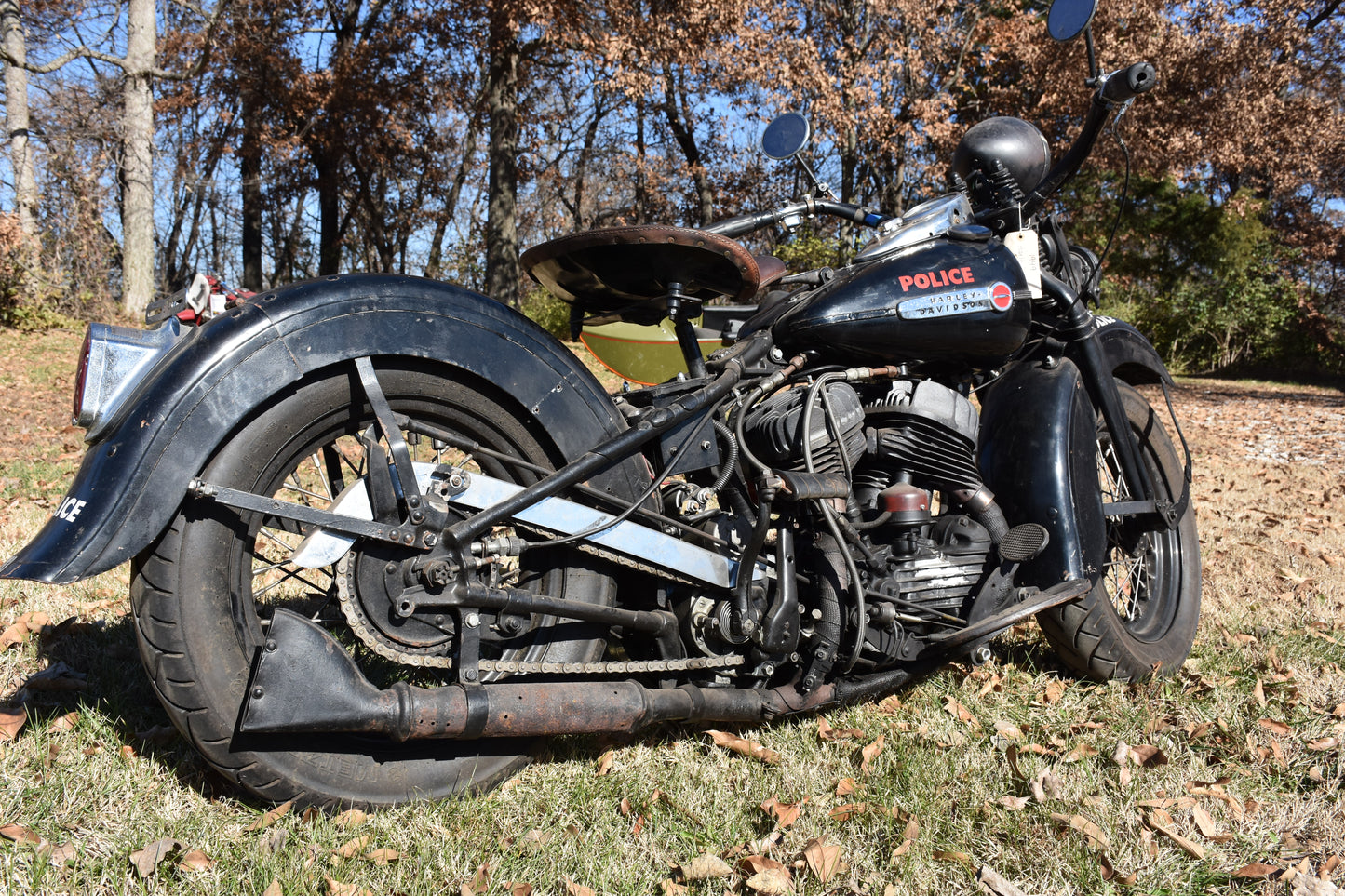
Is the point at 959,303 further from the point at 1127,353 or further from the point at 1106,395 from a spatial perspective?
the point at 1127,353

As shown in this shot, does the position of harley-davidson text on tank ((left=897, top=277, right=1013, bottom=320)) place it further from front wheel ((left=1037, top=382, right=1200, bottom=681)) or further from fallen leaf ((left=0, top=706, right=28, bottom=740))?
fallen leaf ((left=0, top=706, right=28, bottom=740))

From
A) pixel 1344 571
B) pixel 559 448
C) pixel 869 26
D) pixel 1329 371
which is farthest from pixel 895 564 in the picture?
pixel 1329 371

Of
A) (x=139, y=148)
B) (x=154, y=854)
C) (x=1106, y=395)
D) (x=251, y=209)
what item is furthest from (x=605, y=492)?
(x=251, y=209)

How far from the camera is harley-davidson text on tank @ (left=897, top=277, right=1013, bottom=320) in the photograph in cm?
253

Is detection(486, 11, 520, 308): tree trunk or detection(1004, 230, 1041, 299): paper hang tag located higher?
detection(486, 11, 520, 308): tree trunk

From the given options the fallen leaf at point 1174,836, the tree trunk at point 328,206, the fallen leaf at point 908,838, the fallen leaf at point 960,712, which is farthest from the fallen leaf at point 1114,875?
the tree trunk at point 328,206

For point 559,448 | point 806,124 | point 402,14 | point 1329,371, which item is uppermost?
point 402,14

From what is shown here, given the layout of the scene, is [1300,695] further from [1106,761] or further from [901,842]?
[901,842]

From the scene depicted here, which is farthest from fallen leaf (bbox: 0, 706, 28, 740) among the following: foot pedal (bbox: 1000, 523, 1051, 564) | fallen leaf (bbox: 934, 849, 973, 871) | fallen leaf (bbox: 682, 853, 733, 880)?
foot pedal (bbox: 1000, 523, 1051, 564)

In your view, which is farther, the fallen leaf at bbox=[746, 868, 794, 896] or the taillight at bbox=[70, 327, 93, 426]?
the fallen leaf at bbox=[746, 868, 794, 896]

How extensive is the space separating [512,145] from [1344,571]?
42.0 feet

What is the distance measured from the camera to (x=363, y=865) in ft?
6.38

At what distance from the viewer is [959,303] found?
102 inches

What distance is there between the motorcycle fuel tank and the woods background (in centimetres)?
1003
